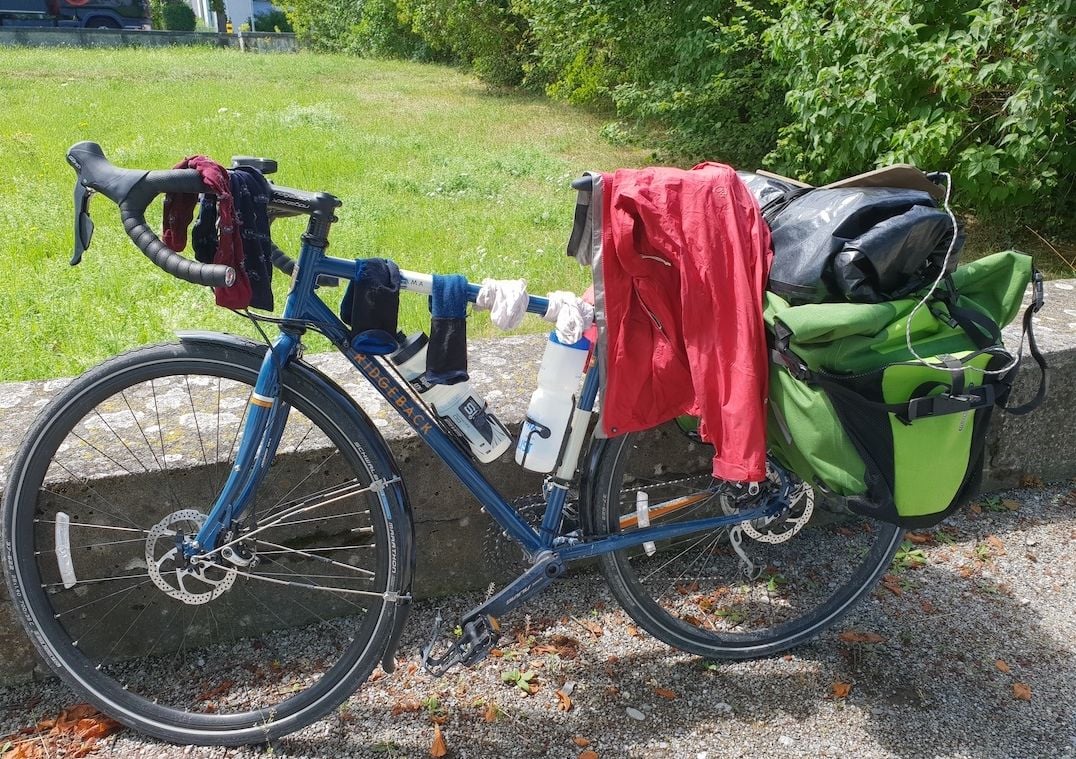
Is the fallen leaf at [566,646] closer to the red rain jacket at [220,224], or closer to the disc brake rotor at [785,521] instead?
the disc brake rotor at [785,521]

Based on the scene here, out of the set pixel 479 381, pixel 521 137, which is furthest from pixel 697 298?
pixel 521 137

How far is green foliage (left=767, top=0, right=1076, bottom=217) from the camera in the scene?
16.7 feet

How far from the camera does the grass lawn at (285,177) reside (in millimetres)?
4270

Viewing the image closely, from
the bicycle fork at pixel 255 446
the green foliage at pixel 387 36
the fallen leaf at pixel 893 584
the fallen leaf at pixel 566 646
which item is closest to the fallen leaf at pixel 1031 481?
the fallen leaf at pixel 893 584

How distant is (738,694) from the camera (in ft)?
8.34

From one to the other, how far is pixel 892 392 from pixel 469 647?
4.29 feet

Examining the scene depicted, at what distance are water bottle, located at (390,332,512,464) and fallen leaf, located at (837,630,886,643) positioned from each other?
4.70 ft

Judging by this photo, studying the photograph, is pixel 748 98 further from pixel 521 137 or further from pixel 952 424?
pixel 952 424

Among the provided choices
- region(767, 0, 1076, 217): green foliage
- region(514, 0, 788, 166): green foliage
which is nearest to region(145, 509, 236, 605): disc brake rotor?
region(767, 0, 1076, 217): green foliage

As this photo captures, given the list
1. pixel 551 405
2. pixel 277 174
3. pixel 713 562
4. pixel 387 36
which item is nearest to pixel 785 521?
pixel 713 562

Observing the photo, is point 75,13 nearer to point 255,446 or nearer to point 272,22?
point 272,22

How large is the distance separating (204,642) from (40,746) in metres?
0.50

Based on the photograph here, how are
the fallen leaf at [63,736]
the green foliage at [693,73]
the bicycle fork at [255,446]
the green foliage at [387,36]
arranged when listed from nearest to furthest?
the bicycle fork at [255,446]
the fallen leaf at [63,736]
the green foliage at [693,73]
the green foliage at [387,36]

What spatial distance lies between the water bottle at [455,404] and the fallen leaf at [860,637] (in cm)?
143
